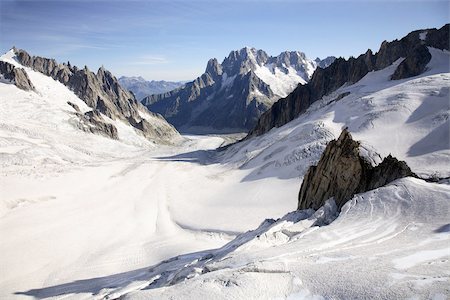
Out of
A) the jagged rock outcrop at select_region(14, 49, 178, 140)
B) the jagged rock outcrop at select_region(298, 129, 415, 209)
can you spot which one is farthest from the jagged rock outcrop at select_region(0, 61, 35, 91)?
the jagged rock outcrop at select_region(298, 129, 415, 209)

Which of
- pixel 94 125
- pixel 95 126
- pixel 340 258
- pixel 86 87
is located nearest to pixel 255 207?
pixel 340 258

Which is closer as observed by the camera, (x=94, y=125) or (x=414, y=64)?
(x=414, y=64)

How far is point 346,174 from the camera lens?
64.0 feet

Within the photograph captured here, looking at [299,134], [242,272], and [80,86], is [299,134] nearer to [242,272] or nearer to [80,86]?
[242,272]

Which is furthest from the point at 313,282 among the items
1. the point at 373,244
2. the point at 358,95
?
the point at 358,95

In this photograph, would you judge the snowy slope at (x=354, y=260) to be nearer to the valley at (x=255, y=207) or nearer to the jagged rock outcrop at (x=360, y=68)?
the valley at (x=255, y=207)

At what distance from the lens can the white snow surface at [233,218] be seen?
9.73 metres

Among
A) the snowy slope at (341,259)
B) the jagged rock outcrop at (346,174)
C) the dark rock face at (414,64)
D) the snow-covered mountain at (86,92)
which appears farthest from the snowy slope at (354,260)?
the snow-covered mountain at (86,92)

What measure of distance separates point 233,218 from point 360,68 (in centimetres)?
7107

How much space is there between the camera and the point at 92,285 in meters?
19.1

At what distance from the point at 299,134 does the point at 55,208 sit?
3669 centimetres

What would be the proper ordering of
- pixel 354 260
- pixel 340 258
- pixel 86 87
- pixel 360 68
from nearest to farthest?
pixel 354 260 → pixel 340 258 → pixel 360 68 → pixel 86 87

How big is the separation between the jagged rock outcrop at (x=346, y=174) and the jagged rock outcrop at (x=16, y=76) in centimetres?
10157

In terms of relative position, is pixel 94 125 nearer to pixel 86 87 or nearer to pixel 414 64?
pixel 86 87
